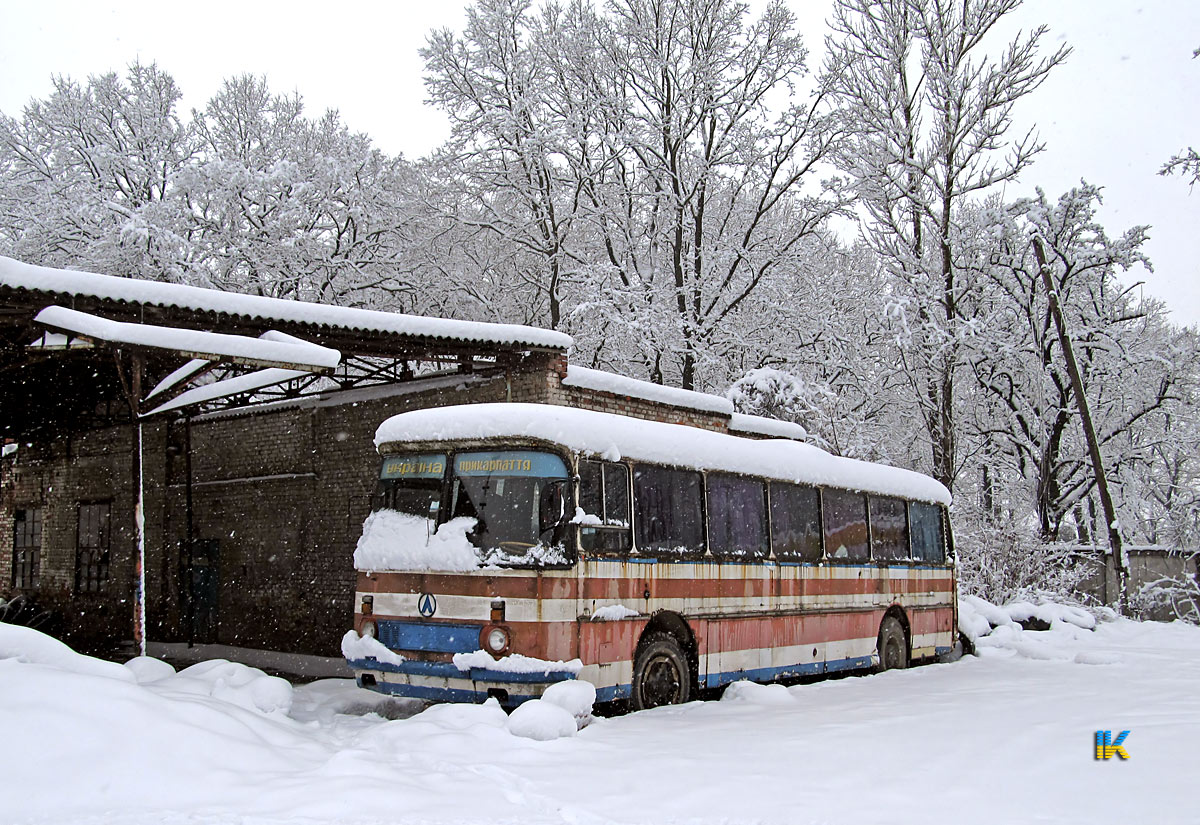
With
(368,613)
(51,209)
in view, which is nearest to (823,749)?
(368,613)

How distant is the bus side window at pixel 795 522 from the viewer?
1200 cm

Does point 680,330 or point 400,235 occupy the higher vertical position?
point 400,235

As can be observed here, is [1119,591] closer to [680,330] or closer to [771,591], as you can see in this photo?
[680,330]

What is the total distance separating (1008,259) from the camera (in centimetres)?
2786

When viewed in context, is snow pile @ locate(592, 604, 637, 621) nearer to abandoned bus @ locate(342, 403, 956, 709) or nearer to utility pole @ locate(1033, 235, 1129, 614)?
abandoned bus @ locate(342, 403, 956, 709)

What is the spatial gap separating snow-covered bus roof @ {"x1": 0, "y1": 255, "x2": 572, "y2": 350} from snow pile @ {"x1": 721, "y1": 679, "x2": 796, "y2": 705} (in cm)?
515

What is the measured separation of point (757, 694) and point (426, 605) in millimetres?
3520

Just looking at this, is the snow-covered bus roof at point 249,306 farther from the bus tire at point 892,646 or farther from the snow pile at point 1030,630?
the snow pile at point 1030,630

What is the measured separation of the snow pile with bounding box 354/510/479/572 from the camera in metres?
9.05

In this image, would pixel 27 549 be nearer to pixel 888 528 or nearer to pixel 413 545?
pixel 413 545

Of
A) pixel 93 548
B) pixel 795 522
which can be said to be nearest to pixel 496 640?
pixel 795 522

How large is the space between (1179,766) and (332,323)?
30.3ft

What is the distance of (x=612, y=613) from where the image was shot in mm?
9367

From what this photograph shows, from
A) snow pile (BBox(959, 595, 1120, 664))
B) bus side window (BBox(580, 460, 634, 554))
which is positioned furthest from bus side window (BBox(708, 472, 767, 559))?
snow pile (BBox(959, 595, 1120, 664))
